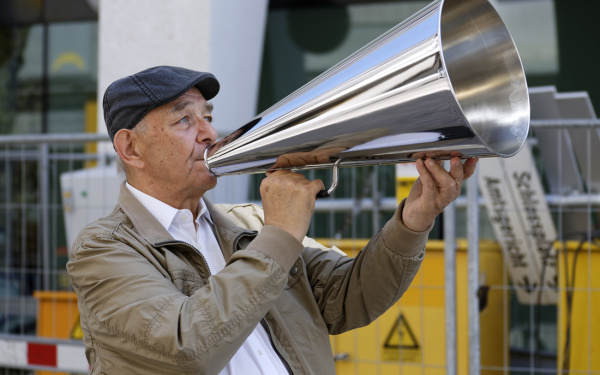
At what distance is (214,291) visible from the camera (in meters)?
1.58

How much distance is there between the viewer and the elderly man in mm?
1569

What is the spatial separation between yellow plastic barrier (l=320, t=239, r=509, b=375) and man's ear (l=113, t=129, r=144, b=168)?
1.87m

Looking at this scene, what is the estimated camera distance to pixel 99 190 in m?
4.50

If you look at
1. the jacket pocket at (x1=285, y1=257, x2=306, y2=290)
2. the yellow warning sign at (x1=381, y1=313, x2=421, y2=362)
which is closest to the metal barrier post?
the yellow warning sign at (x1=381, y1=313, x2=421, y2=362)

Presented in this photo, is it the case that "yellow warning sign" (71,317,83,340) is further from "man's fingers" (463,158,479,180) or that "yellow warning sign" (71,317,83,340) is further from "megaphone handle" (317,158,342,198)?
"man's fingers" (463,158,479,180)

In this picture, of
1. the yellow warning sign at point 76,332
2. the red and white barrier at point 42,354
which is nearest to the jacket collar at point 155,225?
the red and white barrier at point 42,354

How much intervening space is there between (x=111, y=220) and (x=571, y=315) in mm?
2486

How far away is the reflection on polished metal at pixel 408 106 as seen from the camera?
57.7 inches

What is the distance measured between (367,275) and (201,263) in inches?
17.5

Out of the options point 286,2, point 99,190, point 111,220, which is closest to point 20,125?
point 286,2

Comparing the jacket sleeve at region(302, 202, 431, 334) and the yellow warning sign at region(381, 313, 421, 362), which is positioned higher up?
the jacket sleeve at region(302, 202, 431, 334)

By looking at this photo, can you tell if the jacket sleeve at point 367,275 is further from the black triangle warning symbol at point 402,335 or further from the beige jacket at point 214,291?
the black triangle warning symbol at point 402,335

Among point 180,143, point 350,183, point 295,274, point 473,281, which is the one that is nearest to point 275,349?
point 295,274

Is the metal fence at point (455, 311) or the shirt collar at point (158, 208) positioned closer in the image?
the shirt collar at point (158, 208)
